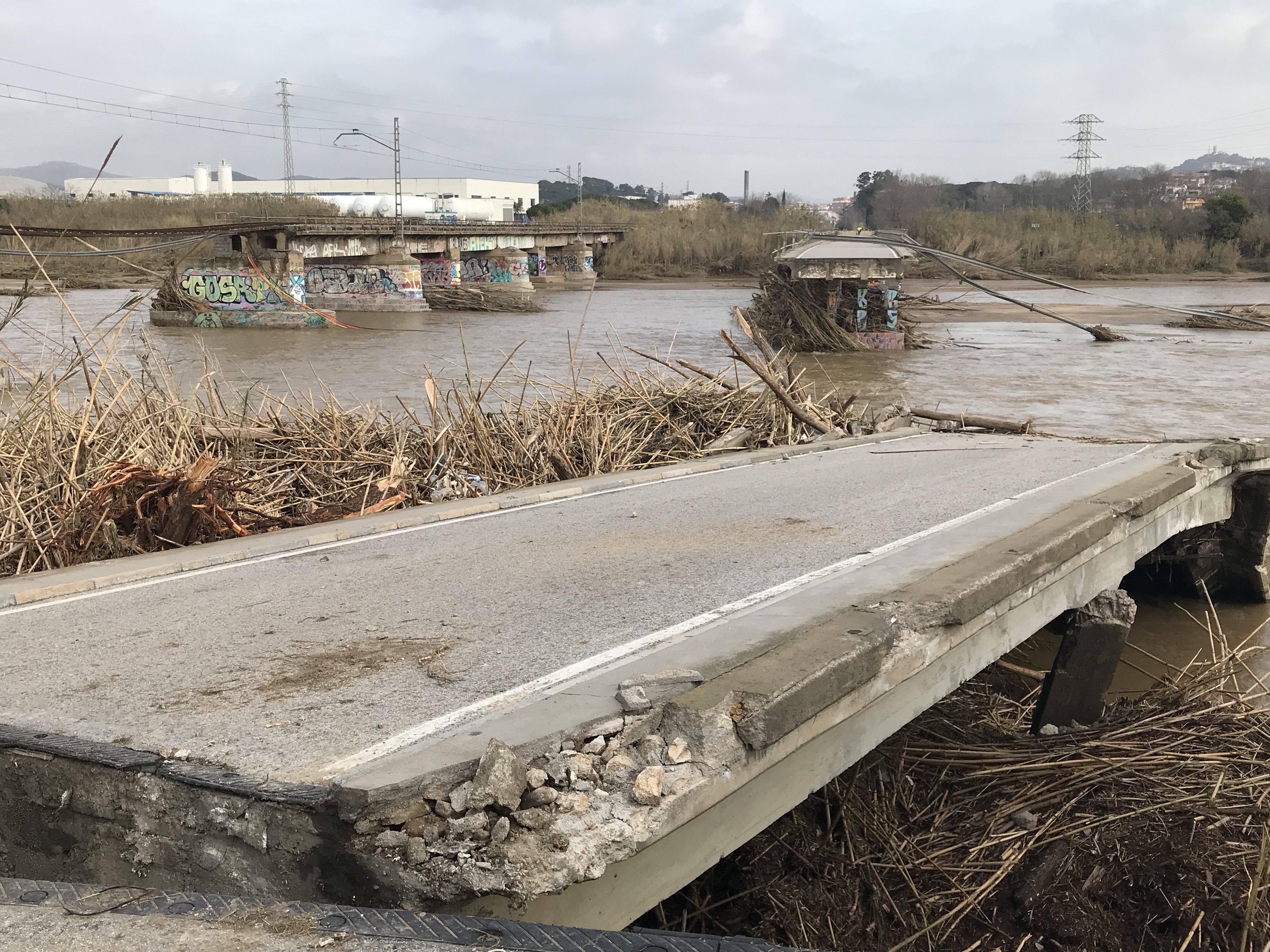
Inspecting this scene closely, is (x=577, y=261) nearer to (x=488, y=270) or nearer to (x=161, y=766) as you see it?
(x=488, y=270)

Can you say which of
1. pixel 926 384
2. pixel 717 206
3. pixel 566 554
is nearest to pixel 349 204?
pixel 717 206

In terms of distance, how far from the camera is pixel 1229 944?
3688 mm

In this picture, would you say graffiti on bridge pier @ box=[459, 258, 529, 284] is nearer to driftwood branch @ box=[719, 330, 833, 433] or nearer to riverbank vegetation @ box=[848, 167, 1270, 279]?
riverbank vegetation @ box=[848, 167, 1270, 279]

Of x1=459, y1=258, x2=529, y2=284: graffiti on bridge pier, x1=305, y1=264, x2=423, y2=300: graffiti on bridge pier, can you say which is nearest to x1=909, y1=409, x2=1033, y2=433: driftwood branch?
x1=305, y1=264, x2=423, y2=300: graffiti on bridge pier

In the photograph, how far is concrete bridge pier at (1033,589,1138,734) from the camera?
18.6 ft

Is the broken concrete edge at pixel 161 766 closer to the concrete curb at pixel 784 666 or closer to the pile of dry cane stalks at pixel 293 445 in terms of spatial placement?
the concrete curb at pixel 784 666

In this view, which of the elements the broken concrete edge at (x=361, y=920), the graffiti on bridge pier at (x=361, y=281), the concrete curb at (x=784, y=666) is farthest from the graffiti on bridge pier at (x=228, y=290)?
the broken concrete edge at (x=361, y=920)

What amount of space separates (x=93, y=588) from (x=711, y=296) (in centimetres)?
5666

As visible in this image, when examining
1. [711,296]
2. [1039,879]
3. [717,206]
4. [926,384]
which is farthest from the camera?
[717,206]

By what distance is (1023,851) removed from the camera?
4277mm

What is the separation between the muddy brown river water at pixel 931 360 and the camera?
10930 millimetres

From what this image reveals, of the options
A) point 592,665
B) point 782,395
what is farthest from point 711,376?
point 592,665

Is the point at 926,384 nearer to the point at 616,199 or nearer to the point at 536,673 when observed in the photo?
the point at 536,673

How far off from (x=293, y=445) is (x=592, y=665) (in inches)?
220
